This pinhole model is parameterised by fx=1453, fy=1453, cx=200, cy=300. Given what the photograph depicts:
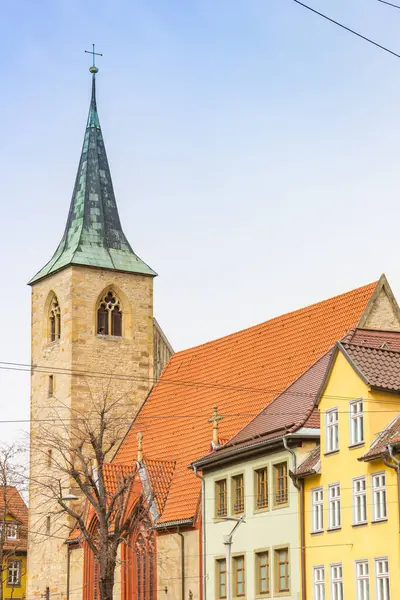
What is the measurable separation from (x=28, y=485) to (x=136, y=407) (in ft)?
19.0

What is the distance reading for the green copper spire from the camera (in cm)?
6256

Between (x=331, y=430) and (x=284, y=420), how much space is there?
3495 millimetres

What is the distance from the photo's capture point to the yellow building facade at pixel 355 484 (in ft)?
112

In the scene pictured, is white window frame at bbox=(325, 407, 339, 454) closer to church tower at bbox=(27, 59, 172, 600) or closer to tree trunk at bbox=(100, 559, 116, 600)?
tree trunk at bbox=(100, 559, 116, 600)

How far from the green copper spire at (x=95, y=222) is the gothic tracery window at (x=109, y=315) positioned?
1358mm

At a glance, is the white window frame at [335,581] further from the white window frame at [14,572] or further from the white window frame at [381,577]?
the white window frame at [14,572]

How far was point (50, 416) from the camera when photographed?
60.4m

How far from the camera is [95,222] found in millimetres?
63781

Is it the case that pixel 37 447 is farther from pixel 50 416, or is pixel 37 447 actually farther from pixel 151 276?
pixel 151 276

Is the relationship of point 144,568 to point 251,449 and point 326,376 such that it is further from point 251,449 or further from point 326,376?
point 326,376

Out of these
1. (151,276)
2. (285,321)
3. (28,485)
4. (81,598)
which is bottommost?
(81,598)

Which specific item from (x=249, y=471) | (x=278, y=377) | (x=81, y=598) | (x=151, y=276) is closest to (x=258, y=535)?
(x=249, y=471)

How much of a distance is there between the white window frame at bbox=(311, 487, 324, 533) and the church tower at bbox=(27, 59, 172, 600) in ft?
71.5

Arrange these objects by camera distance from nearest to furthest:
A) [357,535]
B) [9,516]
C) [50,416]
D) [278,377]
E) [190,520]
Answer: [357,535], [190,520], [278,377], [50,416], [9,516]
